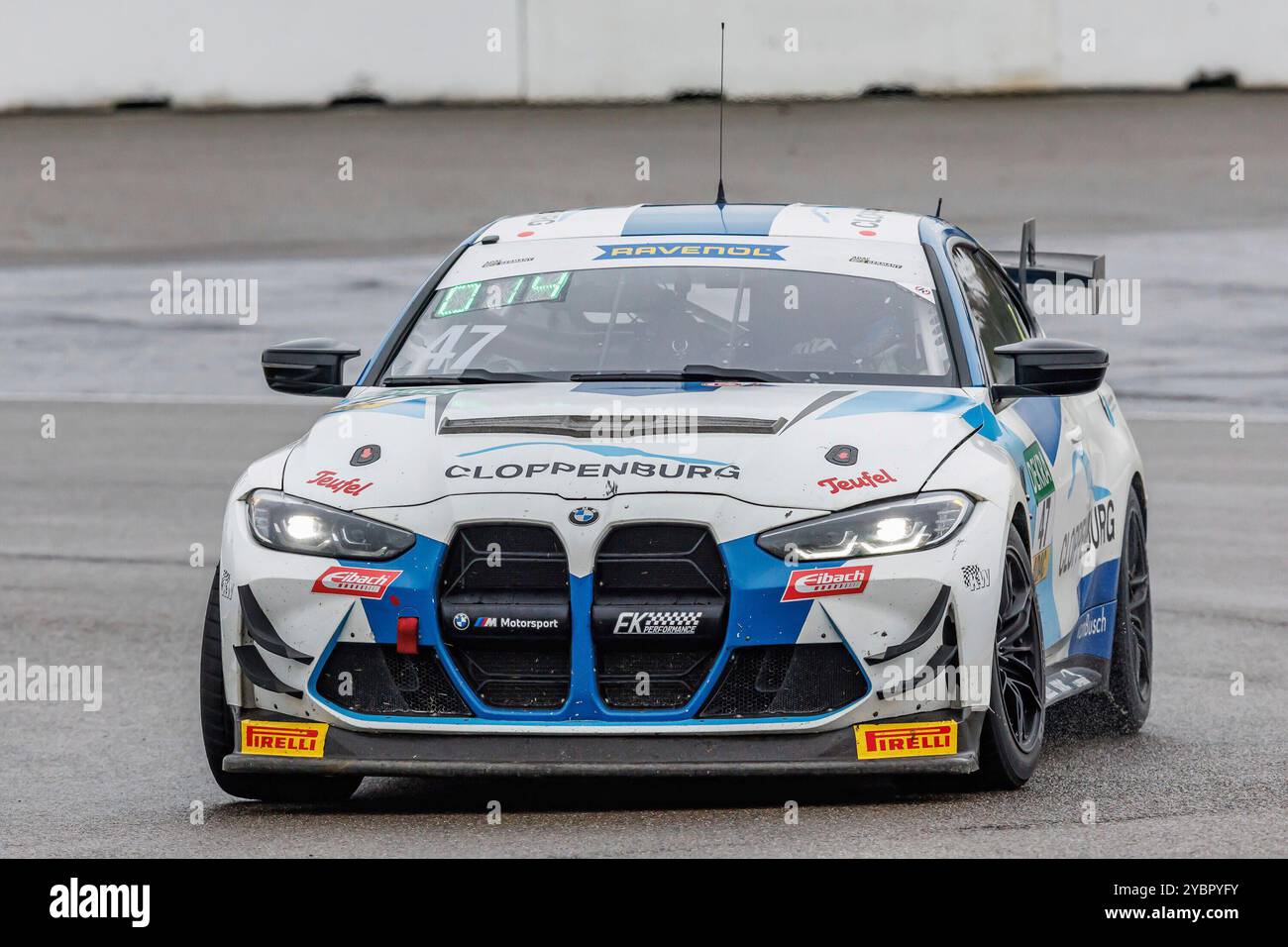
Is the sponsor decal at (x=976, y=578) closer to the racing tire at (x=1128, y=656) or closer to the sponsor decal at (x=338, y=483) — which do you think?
the sponsor decal at (x=338, y=483)

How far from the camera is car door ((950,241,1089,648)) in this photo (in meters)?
6.83

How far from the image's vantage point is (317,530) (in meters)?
6.12

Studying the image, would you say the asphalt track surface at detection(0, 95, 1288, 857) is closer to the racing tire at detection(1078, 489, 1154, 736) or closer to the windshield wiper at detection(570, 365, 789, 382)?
the racing tire at detection(1078, 489, 1154, 736)

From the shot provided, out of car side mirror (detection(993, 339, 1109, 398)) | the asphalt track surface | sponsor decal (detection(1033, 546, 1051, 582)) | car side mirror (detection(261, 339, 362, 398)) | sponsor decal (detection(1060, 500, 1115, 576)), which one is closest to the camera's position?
the asphalt track surface

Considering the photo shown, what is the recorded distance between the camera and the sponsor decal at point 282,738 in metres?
6.05

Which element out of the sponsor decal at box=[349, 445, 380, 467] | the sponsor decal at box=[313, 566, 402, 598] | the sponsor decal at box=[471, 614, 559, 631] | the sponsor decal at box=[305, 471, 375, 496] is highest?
the sponsor decal at box=[349, 445, 380, 467]

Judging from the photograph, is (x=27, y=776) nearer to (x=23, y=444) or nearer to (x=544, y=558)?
(x=544, y=558)

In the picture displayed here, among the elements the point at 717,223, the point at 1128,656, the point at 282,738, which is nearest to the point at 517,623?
the point at 282,738

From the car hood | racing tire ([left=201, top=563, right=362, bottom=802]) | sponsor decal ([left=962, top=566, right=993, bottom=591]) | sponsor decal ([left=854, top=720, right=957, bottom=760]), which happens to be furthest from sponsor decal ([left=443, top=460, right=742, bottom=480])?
racing tire ([left=201, top=563, right=362, bottom=802])

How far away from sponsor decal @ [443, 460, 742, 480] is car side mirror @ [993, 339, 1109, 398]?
4.28ft

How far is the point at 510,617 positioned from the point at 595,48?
26.9 meters

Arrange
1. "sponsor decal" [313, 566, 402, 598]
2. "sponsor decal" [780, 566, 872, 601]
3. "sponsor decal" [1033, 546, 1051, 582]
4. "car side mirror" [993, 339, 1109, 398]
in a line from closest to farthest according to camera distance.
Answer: "sponsor decal" [780, 566, 872, 601]
"sponsor decal" [313, 566, 402, 598]
"sponsor decal" [1033, 546, 1051, 582]
"car side mirror" [993, 339, 1109, 398]

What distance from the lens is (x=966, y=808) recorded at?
6.16m

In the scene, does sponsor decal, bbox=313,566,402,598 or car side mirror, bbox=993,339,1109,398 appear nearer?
sponsor decal, bbox=313,566,402,598
